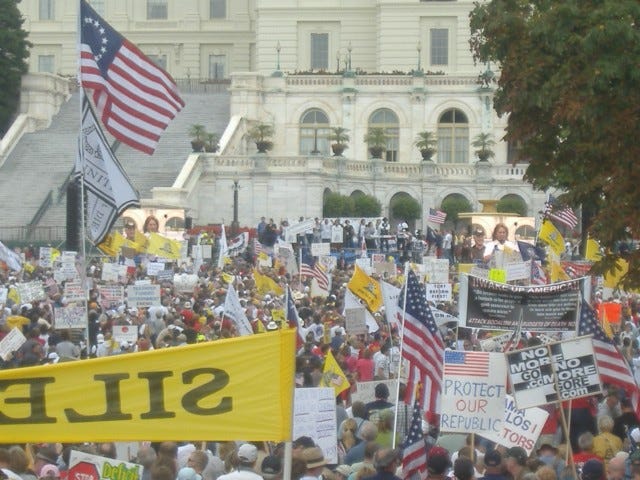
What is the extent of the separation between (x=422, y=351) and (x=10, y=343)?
6225 millimetres

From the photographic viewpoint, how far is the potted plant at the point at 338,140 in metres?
66.0

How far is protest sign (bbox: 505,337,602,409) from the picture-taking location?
14.8 meters

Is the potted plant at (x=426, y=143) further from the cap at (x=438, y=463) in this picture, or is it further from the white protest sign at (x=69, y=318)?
the cap at (x=438, y=463)

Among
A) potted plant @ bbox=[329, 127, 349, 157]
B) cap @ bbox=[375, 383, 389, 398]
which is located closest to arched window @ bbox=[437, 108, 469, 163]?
potted plant @ bbox=[329, 127, 349, 157]

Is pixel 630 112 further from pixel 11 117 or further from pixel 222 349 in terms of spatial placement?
pixel 11 117

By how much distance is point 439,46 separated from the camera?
77.8 meters

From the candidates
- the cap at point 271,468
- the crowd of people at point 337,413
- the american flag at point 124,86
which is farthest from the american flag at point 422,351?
the american flag at point 124,86

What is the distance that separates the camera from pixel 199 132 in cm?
6606

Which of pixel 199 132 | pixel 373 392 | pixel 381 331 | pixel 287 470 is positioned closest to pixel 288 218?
pixel 199 132

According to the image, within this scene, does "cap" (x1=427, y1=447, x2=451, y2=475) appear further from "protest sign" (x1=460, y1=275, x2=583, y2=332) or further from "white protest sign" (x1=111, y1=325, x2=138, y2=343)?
"white protest sign" (x1=111, y1=325, x2=138, y2=343)

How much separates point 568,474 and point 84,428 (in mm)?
4731

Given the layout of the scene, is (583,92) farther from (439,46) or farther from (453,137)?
(439,46)

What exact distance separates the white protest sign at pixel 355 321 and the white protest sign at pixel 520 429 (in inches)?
364

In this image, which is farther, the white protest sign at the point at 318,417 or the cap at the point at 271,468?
the white protest sign at the point at 318,417
